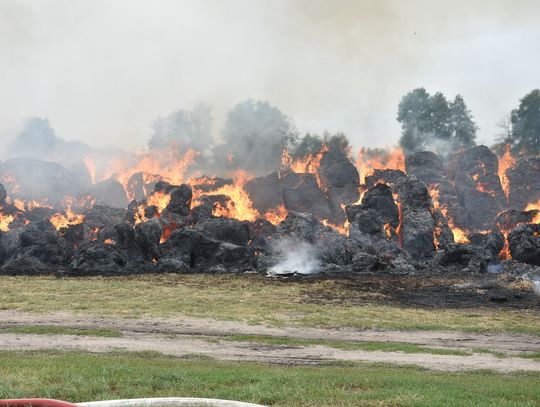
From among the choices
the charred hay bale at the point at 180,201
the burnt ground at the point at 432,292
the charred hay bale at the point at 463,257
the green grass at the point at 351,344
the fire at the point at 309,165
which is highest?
the fire at the point at 309,165

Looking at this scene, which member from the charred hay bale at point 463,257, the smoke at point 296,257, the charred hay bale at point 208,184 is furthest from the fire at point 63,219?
the charred hay bale at point 463,257

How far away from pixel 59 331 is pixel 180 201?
2260 inches

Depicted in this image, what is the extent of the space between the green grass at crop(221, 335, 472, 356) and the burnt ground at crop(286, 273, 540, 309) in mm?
16066

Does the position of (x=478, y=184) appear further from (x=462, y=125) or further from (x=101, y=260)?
(x=101, y=260)

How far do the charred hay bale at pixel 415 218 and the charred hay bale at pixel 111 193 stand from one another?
2366 inches

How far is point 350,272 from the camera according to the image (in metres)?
64.1

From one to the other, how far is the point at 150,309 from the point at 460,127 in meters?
119

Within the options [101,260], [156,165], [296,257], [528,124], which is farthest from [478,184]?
[101,260]

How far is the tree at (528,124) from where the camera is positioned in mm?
124125

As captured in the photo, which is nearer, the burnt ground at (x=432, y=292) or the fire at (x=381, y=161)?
the burnt ground at (x=432, y=292)

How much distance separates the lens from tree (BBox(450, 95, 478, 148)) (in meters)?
137

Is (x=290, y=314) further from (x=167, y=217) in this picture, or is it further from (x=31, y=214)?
(x=31, y=214)

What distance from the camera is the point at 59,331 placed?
1067 inches

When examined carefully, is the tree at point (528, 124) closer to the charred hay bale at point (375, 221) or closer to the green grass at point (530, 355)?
the charred hay bale at point (375, 221)
